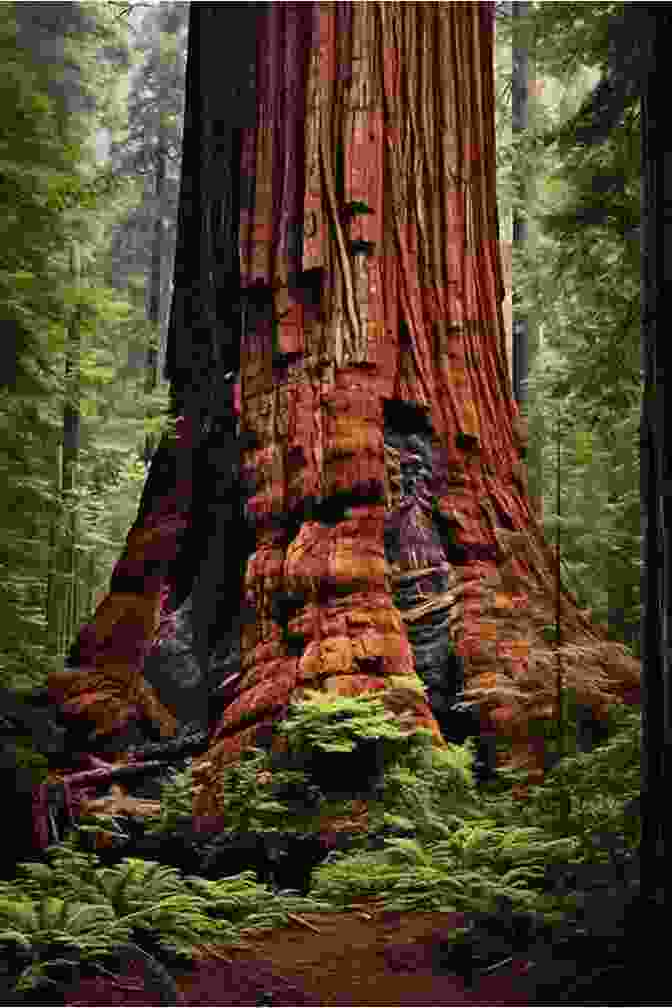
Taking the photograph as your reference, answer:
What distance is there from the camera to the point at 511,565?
780 centimetres

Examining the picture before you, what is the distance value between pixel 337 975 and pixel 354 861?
1.33 m

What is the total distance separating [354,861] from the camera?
16.9ft

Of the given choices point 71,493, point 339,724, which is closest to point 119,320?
point 71,493

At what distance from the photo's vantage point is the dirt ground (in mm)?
3475

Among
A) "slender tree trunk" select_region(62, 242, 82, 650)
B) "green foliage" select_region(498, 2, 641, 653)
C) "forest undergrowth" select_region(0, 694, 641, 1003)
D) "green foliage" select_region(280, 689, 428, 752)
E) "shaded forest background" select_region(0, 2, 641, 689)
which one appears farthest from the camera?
"slender tree trunk" select_region(62, 242, 82, 650)

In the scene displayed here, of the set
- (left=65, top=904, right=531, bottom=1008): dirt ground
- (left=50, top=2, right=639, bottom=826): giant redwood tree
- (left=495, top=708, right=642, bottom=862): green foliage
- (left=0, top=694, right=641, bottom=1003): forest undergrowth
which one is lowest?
(left=65, top=904, right=531, bottom=1008): dirt ground

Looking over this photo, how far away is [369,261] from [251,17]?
11.5 feet

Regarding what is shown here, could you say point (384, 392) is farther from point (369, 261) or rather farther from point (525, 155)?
point (525, 155)

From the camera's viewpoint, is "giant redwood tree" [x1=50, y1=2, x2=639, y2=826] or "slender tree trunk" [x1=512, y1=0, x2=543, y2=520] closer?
"giant redwood tree" [x1=50, y1=2, x2=639, y2=826]

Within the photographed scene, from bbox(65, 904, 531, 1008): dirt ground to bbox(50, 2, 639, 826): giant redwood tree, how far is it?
2013 millimetres

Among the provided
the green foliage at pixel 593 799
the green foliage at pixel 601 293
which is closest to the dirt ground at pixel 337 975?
the green foliage at pixel 593 799

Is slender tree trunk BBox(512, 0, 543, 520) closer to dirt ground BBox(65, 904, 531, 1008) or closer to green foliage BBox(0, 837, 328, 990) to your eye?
green foliage BBox(0, 837, 328, 990)

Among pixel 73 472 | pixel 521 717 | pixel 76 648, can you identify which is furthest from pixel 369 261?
pixel 73 472

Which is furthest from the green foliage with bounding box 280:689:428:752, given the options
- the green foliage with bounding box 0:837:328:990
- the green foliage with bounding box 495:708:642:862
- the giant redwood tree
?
the green foliage with bounding box 0:837:328:990
